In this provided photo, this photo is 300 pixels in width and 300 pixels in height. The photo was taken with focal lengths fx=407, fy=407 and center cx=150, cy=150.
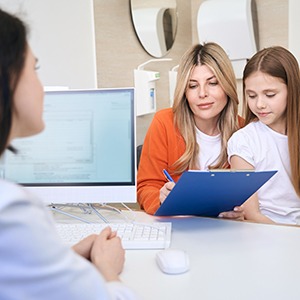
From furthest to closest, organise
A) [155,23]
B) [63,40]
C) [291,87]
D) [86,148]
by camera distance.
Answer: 1. [155,23]
2. [63,40]
3. [291,87]
4. [86,148]

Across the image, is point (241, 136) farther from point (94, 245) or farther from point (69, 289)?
point (69, 289)

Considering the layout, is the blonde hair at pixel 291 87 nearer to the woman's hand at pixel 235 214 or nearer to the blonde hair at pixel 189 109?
the blonde hair at pixel 189 109

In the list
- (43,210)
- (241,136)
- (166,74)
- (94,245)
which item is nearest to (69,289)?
(43,210)

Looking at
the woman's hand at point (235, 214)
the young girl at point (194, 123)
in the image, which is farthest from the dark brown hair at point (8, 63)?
the young girl at point (194, 123)

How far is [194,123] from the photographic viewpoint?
1576 mm

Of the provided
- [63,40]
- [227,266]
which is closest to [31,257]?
[227,266]

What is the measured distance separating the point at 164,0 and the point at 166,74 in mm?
476

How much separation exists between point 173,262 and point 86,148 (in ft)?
1.49

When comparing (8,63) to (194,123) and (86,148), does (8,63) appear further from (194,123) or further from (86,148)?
(194,123)

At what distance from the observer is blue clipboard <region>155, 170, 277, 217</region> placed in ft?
3.26

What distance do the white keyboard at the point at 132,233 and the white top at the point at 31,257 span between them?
1.67 feet

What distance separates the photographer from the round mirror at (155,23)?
2.39 metres

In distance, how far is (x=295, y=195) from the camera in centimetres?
142

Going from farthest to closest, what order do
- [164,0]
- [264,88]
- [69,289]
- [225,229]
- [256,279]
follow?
[164,0], [264,88], [225,229], [256,279], [69,289]
